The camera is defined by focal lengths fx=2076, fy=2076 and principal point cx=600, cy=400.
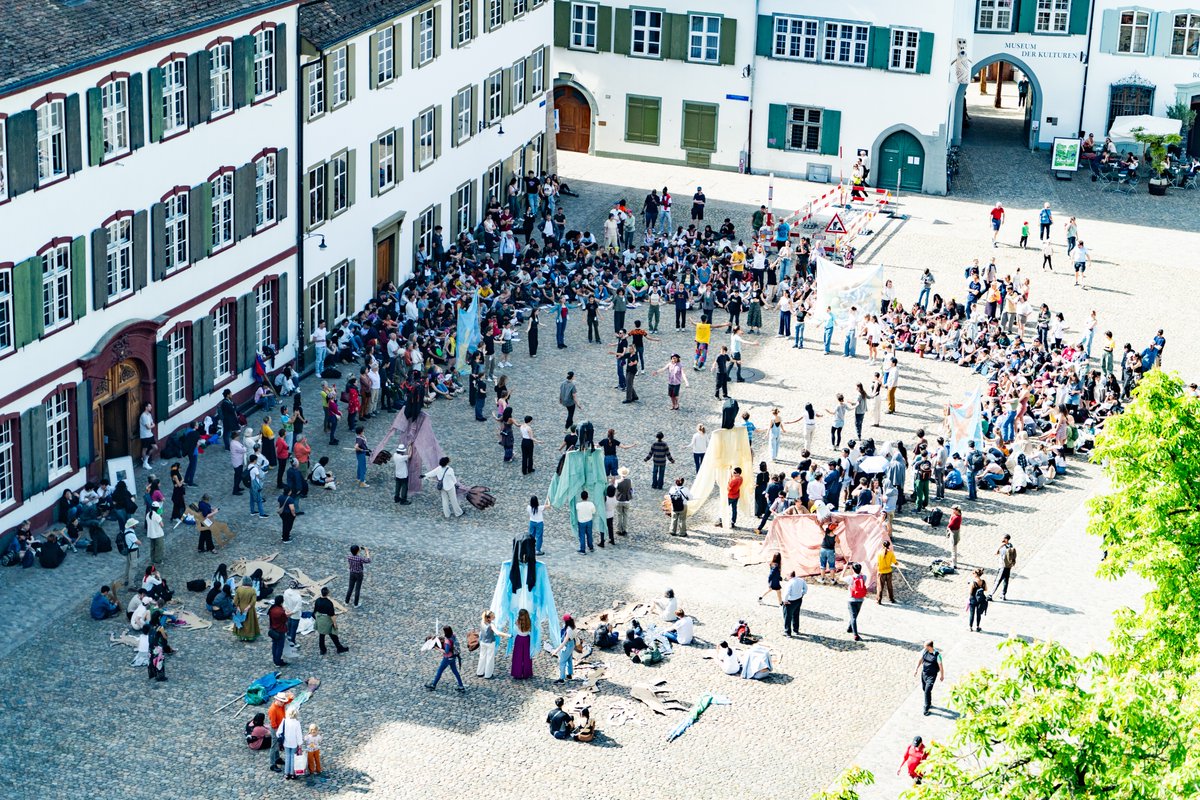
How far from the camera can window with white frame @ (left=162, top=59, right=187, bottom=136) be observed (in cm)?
4888

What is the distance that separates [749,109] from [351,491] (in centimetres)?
3561

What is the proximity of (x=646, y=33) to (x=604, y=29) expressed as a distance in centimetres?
165

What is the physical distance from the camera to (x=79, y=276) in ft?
151

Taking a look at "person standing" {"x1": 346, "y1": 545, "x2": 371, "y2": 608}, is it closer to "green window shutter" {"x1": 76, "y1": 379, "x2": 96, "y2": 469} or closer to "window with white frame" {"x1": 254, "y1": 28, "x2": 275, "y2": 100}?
"green window shutter" {"x1": 76, "y1": 379, "x2": 96, "y2": 469}

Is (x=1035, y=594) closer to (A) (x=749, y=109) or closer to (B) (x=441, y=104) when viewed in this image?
(B) (x=441, y=104)

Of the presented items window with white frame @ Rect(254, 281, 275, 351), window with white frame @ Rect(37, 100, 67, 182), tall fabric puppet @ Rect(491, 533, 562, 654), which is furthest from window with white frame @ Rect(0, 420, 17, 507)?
tall fabric puppet @ Rect(491, 533, 562, 654)

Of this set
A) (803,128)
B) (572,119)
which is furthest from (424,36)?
(803,128)

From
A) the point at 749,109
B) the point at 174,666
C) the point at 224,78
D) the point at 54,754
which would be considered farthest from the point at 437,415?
the point at 749,109

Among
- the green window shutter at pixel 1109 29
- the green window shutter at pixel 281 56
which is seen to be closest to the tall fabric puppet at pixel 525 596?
the green window shutter at pixel 281 56

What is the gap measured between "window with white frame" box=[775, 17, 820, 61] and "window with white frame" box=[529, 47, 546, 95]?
9.60 metres

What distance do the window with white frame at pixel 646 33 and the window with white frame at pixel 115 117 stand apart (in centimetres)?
3613

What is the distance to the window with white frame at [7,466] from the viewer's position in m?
44.6

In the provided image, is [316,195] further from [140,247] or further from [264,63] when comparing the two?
[140,247]

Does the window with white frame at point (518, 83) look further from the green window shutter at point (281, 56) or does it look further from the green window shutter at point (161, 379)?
the green window shutter at point (161, 379)
